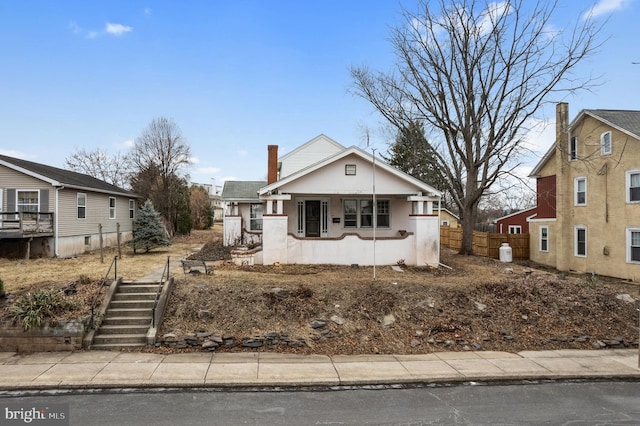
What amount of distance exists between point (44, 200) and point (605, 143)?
28704mm

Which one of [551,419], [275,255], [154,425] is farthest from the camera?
[275,255]

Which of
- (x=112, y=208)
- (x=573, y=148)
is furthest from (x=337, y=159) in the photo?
(x=112, y=208)

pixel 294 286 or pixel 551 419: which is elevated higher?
pixel 294 286

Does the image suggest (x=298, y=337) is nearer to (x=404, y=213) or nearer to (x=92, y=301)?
(x=92, y=301)

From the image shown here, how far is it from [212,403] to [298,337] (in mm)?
3100

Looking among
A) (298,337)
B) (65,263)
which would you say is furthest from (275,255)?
(65,263)

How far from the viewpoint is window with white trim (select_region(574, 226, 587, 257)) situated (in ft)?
66.4

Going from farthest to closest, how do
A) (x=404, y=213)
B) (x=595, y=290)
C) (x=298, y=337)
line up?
1. (x=404, y=213)
2. (x=595, y=290)
3. (x=298, y=337)

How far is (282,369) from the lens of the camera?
24.8ft

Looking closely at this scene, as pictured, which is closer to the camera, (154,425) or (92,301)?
(154,425)

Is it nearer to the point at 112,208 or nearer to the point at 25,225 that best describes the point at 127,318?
the point at 25,225

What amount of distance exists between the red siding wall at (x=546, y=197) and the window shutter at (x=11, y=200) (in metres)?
28.8

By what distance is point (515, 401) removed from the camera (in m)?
Answer: 6.45

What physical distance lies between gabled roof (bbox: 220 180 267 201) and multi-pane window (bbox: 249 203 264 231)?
2.49ft
